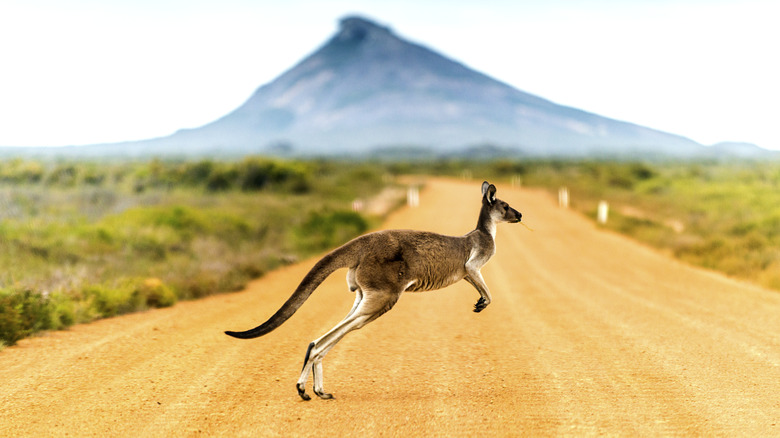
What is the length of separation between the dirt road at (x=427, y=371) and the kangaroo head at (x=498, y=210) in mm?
2240

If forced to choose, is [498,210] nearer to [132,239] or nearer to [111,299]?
[111,299]

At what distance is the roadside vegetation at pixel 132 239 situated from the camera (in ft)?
A: 39.7

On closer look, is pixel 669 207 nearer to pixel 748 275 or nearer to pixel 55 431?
pixel 748 275

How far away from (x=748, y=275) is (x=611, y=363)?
11419mm

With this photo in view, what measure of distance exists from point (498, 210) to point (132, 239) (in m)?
17.1

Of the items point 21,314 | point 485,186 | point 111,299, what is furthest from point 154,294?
point 485,186

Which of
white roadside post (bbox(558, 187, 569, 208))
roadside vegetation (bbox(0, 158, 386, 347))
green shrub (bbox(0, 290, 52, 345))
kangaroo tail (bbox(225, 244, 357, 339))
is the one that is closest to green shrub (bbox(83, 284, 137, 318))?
roadside vegetation (bbox(0, 158, 386, 347))

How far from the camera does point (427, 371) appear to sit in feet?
25.4

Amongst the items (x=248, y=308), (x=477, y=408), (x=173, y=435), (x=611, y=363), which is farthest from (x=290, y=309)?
(x=248, y=308)

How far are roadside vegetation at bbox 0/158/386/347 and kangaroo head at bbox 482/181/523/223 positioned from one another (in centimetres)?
792

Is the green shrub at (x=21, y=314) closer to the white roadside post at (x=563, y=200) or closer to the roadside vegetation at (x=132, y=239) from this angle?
the roadside vegetation at (x=132, y=239)

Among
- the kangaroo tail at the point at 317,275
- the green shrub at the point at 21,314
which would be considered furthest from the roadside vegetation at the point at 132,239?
the kangaroo tail at the point at 317,275

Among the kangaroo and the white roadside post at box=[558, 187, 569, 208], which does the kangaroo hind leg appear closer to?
the kangaroo

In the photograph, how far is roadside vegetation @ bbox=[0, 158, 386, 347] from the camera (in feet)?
39.7
